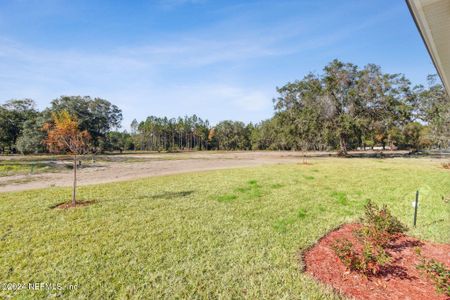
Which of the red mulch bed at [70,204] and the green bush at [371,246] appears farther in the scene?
the red mulch bed at [70,204]

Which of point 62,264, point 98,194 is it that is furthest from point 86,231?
point 98,194

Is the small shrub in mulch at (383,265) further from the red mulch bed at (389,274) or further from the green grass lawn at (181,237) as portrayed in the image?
the green grass lawn at (181,237)

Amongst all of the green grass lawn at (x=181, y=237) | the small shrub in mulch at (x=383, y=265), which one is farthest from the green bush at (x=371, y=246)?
the green grass lawn at (x=181, y=237)

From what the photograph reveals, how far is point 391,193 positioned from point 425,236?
401 cm

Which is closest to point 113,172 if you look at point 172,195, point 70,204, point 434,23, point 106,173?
point 106,173

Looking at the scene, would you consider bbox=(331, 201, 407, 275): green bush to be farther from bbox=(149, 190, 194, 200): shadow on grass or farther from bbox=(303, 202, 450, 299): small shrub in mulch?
bbox=(149, 190, 194, 200): shadow on grass

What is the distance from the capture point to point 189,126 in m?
73.4

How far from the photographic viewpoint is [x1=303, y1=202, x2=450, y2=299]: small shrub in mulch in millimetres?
2611

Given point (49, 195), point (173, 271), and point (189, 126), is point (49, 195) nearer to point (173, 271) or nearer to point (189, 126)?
point (173, 271)

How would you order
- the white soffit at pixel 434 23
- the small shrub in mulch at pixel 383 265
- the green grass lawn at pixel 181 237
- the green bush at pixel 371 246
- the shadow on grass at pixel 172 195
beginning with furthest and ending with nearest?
the shadow on grass at pixel 172 195
the green bush at pixel 371 246
the green grass lawn at pixel 181 237
the small shrub in mulch at pixel 383 265
the white soffit at pixel 434 23

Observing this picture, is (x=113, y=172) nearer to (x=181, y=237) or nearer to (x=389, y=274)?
(x=181, y=237)

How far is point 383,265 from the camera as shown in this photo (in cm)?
316

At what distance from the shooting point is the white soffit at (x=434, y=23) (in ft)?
5.62

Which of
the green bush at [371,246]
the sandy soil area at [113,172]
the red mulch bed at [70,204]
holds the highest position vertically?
the green bush at [371,246]
